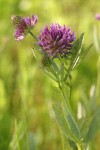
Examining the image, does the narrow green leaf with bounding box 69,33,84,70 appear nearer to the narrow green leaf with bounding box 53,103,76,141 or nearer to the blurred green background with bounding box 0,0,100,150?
the narrow green leaf with bounding box 53,103,76,141

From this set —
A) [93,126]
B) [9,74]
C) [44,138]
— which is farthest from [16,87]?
[93,126]

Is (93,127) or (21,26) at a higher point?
(21,26)

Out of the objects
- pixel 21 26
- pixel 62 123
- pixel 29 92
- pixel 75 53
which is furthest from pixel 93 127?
pixel 29 92

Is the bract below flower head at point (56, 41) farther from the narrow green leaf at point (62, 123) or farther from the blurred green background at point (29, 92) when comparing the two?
the blurred green background at point (29, 92)

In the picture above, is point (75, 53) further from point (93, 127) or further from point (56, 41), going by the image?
point (93, 127)

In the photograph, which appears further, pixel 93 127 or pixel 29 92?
pixel 29 92

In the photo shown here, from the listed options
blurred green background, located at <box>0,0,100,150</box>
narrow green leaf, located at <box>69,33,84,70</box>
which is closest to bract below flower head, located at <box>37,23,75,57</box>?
narrow green leaf, located at <box>69,33,84,70</box>

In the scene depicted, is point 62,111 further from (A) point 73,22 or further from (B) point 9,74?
(A) point 73,22
